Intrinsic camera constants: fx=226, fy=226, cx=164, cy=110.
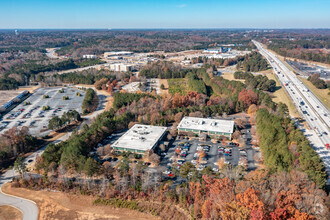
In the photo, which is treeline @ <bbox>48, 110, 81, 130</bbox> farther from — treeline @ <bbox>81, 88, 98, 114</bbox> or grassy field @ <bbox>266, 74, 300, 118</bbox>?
grassy field @ <bbox>266, 74, 300, 118</bbox>

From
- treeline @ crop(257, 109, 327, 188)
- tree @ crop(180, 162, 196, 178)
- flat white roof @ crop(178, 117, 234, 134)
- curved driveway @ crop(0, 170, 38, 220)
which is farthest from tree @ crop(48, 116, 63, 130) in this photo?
treeline @ crop(257, 109, 327, 188)

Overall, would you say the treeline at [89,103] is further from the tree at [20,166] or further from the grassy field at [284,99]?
the grassy field at [284,99]

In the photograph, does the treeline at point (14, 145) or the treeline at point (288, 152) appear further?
the treeline at point (14, 145)

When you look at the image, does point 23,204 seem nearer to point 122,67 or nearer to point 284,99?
point 284,99

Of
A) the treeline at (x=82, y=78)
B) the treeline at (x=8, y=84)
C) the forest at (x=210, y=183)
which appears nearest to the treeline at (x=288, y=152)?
the forest at (x=210, y=183)

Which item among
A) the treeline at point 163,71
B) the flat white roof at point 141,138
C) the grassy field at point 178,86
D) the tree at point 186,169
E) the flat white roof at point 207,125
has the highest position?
the treeline at point 163,71

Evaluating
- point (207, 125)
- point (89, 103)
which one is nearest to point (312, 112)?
point (207, 125)
